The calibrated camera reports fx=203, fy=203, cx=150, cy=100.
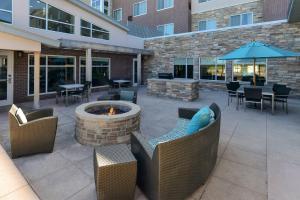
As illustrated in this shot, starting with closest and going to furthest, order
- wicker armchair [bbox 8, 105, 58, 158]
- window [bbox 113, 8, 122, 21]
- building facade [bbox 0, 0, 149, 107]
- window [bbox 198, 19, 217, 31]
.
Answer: wicker armchair [bbox 8, 105, 58, 158]
building facade [bbox 0, 0, 149, 107]
window [bbox 198, 19, 217, 31]
window [bbox 113, 8, 122, 21]

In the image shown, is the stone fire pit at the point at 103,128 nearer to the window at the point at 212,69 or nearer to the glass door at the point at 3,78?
the glass door at the point at 3,78

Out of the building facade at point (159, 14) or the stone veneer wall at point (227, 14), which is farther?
the building facade at point (159, 14)

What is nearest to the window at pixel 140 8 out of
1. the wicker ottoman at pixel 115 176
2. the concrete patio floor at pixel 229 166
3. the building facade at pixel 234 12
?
the building facade at pixel 234 12

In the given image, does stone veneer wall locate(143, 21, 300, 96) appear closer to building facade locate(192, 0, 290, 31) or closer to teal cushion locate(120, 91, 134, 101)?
building facade locate(192, 0, 290, 31)

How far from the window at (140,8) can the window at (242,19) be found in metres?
9.59

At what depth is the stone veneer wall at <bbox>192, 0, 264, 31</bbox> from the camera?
16172 millimetres

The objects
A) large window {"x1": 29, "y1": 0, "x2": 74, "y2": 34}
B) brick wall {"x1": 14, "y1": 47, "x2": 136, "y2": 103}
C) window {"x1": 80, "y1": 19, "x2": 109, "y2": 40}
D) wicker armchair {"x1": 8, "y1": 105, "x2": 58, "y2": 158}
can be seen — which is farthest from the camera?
window {"x1": 80, "y1": 19, "x2": 109, "y2": 40}

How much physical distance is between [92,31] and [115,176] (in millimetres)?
12356

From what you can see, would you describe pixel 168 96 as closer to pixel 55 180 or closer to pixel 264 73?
pixel 264 73

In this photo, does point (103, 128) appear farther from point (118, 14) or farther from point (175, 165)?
point (118, 14)

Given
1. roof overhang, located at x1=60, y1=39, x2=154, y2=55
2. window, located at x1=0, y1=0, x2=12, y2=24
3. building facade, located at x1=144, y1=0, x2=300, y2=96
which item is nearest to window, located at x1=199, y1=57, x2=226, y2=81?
building facade, located at x1=144, y1=0, x2=300, y2=96

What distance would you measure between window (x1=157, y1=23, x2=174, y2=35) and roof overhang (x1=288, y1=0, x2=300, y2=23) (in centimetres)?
1155

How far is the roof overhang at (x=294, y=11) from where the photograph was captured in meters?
8.44

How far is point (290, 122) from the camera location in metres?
6.47
